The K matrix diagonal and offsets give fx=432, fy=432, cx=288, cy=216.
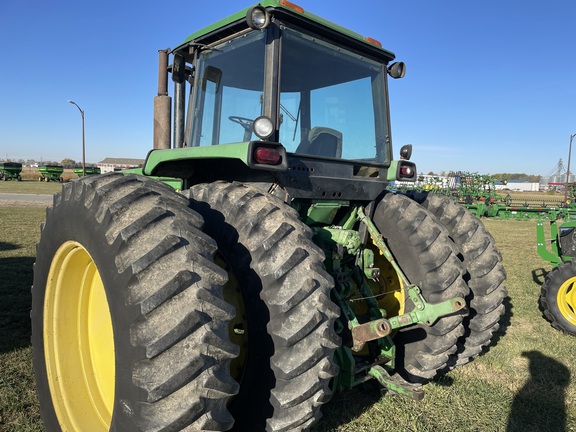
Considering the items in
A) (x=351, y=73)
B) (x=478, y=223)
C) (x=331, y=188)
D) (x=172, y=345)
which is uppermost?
(x=351, y=73)

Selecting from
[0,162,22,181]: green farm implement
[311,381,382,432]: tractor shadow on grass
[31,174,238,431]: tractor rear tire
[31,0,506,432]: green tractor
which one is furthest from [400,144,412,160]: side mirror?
[0,162,22,181]: green farm implement

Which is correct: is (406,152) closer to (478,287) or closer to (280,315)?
(478,287)

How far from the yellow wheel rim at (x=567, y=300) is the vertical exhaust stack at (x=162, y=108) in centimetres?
507

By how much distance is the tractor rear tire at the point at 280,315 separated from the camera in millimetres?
2139

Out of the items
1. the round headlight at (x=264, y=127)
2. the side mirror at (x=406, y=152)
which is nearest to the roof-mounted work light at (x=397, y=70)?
the side mirror at (x=406, y=152)

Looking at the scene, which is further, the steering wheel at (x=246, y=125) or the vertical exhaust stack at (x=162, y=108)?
the vertical exhaust stack at (x=162, y=108)

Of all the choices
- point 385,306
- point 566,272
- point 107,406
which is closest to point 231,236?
point 107,406

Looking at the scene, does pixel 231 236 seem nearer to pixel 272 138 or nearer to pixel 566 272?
pixel 272 138

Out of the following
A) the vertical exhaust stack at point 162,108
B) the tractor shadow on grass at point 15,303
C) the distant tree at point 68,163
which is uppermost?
the distant tree at point 68,163

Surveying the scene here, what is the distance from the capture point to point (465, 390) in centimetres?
364

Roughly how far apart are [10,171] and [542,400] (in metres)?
49.0

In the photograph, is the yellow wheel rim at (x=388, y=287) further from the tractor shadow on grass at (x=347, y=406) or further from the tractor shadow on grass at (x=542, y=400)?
the tractor shadow on grass at (x=542, y=400)

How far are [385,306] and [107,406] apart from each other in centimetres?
227

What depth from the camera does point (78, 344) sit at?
110 inches
